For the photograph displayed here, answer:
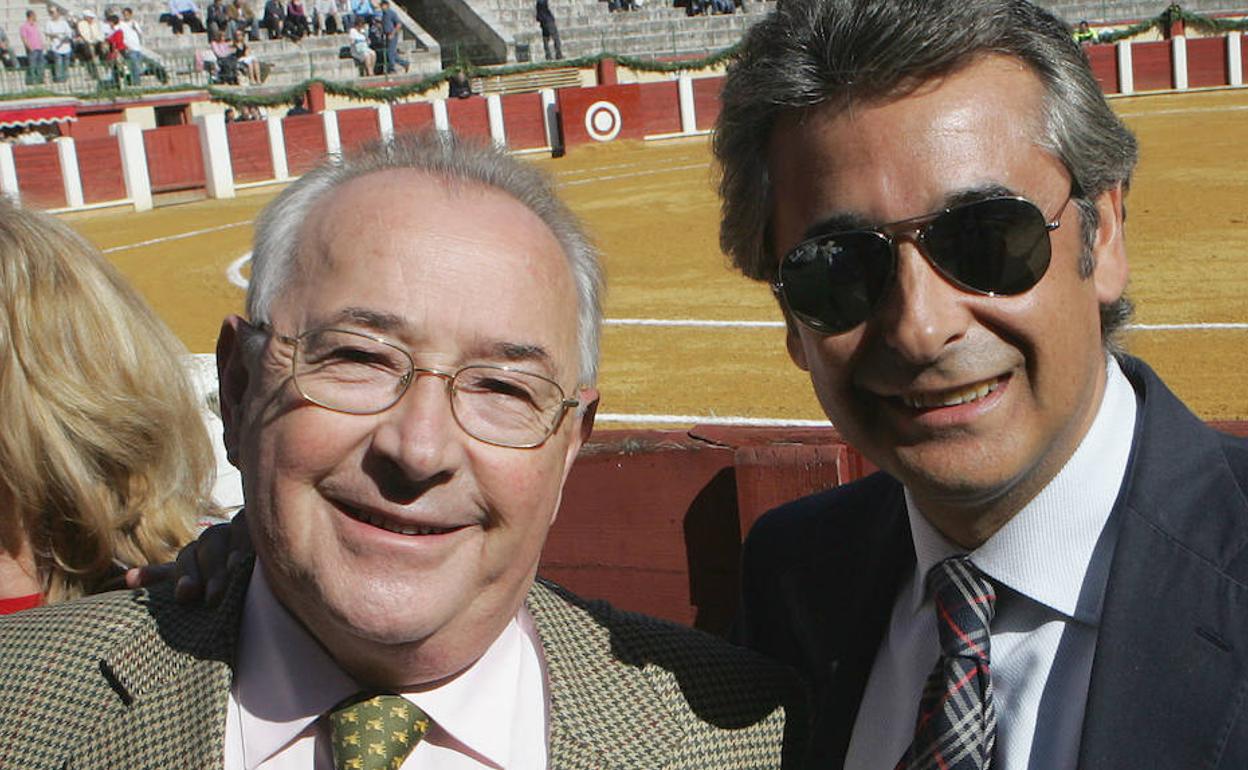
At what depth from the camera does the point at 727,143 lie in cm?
202

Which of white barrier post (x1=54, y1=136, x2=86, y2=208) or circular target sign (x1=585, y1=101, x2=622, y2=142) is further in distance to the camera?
circular target sign (x1=585, y1=101, x2=622, y2=142)

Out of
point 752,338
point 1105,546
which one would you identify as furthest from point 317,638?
point 752,338

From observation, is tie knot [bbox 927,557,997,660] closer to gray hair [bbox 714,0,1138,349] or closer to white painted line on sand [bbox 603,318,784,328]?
gray hair [bbox 714,0,1138,349]

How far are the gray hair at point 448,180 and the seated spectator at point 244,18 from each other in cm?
2831

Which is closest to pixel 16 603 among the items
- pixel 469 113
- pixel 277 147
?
pixel 277 147

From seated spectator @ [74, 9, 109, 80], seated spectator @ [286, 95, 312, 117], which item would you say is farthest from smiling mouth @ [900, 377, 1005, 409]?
seated spectator @ [74, 9, 109, 80]

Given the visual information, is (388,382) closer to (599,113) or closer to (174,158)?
(174,158)

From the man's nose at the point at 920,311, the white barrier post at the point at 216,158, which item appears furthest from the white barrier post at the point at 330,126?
the man's nose at the point at 920,311

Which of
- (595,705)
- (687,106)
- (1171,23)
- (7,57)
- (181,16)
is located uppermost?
(181,16)

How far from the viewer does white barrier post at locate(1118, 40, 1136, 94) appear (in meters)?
24.3

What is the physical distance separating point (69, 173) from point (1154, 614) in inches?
752

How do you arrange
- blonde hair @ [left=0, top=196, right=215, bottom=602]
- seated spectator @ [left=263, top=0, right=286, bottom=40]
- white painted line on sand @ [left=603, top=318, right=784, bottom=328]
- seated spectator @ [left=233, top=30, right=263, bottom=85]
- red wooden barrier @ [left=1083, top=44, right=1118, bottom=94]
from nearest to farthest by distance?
blonde hair @ [left=0, top=196, right=215, bottom=602]
white painted line on sand @ [left=603, top=318, right=784, bottom=328]
red wooden barrier @ [left=1083, top=44, right=1118, bottom=94]
seated spectator @ [left=233, top=30, right=263, bottom=85]
seated spectator @ [left=263, top=0, right=286, bottom=40]

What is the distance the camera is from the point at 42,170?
18.9m

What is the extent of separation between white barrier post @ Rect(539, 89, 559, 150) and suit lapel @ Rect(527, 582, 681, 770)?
20.6 m
